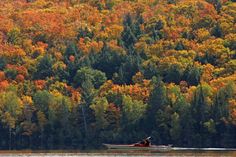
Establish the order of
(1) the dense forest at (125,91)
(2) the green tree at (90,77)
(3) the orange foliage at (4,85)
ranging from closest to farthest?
(1) the dense forest at (125,91) < (3) the orange foliage at (4,85) < (2) the green tree at (90,77)

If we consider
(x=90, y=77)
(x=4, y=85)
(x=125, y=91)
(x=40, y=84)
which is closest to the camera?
(x=125, y=91)

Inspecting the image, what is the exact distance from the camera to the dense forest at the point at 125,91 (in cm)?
14912

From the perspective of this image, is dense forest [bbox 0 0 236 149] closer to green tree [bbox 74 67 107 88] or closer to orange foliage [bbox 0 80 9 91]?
green tree [bbox 74 67 107 88]

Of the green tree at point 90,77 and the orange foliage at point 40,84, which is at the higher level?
the green tree at point 90,77

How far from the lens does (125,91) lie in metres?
168

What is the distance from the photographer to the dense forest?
149m

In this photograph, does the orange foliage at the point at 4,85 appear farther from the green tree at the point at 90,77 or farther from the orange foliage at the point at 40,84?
the green tree at the point at 90,77

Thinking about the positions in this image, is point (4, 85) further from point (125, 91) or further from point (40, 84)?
point (125, 91)

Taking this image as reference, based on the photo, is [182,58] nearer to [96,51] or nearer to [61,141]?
[96,51]

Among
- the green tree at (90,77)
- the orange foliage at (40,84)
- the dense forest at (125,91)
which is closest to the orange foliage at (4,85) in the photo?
the dense forest at (125,91)

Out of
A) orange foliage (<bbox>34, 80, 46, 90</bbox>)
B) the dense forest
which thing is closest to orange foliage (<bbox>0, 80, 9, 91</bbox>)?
the dense forest

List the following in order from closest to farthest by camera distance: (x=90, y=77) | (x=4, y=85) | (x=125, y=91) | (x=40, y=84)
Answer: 1. (x=125, y=91)
2. (x=4, y=85)
3. (x=40, y=84)
4. (x=90, y=77)

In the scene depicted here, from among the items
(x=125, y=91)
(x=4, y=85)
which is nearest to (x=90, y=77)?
(x=125, y=91)

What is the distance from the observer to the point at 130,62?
183500 millimetres
